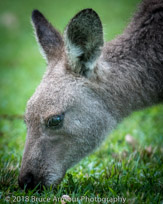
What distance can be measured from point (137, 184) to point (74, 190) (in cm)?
89

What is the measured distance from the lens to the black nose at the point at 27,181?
12.2 ft

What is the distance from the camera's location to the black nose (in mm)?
3715

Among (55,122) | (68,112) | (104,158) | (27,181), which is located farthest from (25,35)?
(27,181)

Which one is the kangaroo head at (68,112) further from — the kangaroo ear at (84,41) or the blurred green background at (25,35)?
the blurred green background at (25,35)

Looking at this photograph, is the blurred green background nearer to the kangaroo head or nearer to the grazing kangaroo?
the grazing kangaroo

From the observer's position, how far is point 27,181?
12.2ft

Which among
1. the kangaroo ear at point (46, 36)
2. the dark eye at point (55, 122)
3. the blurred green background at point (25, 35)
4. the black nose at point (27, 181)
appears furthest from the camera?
the blurred green background at point (25, 35)

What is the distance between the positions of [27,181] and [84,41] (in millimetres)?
2073

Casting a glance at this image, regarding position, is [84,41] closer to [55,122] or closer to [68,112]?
[68,112]

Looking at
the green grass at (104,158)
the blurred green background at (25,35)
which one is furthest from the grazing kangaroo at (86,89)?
the blurred green background at (25,35)

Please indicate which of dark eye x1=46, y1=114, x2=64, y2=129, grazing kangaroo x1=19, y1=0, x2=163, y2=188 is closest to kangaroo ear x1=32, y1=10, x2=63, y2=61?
grazing kangaroo x1=19, y1=0, x2=163, y2=188

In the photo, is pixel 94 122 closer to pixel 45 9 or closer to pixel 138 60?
pixel 138 60

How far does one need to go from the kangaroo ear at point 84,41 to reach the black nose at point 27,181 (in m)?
1.61

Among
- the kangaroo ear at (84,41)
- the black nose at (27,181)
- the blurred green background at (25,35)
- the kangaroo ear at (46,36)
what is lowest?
the black nose at (27,181)
